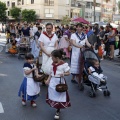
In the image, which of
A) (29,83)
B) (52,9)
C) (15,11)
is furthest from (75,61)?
(15,11)

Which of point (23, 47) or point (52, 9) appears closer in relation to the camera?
point (23, 47)

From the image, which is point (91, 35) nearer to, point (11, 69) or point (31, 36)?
point (31, 36)

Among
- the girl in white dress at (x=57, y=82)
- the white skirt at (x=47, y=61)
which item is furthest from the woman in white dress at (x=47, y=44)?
the girl in white dress at (x=57, y=82)

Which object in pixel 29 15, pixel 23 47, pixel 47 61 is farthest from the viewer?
pixel 29 15

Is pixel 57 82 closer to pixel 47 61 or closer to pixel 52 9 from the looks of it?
pixel 47 61

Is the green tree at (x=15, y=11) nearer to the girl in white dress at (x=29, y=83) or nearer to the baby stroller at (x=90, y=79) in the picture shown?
the baby stroller at (x=90, y=79)

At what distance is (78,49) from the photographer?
27.4 feet

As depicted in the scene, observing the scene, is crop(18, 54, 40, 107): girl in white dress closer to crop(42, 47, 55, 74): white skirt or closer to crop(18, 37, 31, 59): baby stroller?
crop(42, 47, 55, 74): white skirt

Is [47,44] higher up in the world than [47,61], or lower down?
higher up

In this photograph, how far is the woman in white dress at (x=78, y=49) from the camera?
803cm

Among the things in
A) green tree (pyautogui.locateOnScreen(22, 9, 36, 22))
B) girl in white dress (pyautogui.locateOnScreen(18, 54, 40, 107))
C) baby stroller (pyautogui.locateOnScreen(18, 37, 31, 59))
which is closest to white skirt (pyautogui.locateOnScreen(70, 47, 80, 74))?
girl in white dress (pyautogui.locateOnScreen(18, 54, 40, 107))

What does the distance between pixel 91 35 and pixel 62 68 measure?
10.5 metres

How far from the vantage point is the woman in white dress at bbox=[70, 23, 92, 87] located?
8.03 metres

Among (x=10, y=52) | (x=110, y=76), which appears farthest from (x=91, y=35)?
(x=110, y=76)
